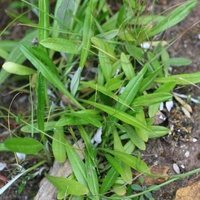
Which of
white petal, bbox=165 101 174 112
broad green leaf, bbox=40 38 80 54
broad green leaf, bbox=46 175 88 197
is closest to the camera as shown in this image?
broad green leaf, bbox=46 175 88 197

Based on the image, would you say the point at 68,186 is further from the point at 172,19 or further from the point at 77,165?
the point at 172,19

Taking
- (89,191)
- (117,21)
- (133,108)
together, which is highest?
(117,21)

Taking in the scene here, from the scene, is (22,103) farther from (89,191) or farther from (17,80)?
(89,191)

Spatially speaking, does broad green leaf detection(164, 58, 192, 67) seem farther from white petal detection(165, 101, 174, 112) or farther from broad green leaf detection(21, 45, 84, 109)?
broad green leaf detection(21, 45, 84, 109)

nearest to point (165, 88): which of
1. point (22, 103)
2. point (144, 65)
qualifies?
point (144, 65)

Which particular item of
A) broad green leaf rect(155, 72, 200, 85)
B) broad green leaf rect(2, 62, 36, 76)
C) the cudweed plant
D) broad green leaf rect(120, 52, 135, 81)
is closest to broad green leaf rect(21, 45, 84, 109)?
the cudweed plant

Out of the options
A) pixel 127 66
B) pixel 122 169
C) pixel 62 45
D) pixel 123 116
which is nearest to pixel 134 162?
pixel 122 169
